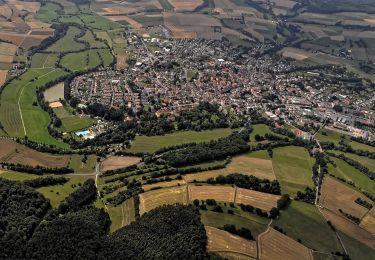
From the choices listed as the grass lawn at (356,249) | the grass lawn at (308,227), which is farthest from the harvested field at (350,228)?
the grass lawn at (308,227)

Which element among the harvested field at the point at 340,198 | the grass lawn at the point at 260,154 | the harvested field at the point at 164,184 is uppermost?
the harvested field at the point at 164,184

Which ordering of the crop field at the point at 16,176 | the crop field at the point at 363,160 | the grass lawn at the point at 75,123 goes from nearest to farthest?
1. the crop field at the point at 16,176
2. the crop field at the point at 363,160
3. the grass lawn at the point at 75,123

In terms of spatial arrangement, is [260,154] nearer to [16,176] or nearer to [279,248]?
[279,248]

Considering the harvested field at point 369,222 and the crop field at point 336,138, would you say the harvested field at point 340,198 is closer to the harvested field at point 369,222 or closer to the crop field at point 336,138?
the harvested field at point 369,222

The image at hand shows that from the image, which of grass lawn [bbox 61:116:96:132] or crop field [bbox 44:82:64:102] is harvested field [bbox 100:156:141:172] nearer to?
grass lawn [bbox 61:116:96:132]

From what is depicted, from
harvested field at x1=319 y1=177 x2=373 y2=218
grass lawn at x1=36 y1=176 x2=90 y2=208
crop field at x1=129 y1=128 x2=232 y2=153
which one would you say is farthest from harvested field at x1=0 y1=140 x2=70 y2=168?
harvested field at x1=319 y1=177 x2=373 y2=218
